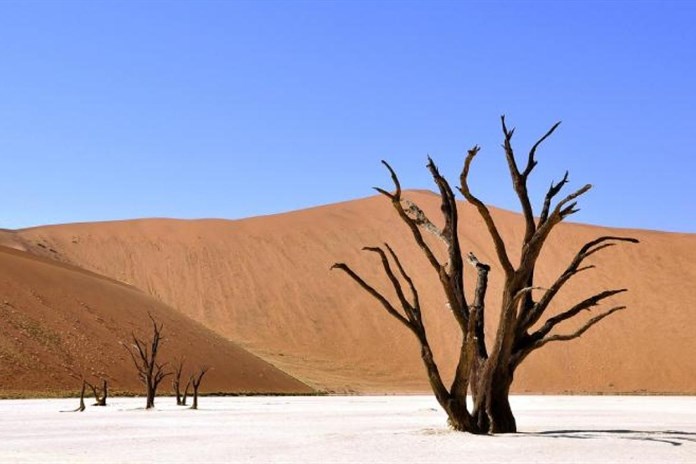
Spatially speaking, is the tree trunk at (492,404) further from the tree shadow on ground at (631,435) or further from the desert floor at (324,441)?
the desert floor at (324,441)

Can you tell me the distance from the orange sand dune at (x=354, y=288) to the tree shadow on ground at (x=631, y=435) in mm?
35849

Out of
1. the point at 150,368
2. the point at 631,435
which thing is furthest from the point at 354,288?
the point at 631,435

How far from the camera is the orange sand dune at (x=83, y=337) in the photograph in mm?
40625

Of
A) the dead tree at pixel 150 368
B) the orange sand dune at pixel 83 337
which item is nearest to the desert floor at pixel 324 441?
the dead tree at pixel 150 368

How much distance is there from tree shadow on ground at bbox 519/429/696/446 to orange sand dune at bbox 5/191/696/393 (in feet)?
118

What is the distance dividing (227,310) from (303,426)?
50440 millimetres

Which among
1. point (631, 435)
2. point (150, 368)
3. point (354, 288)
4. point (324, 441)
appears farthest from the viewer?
point (354, 288)

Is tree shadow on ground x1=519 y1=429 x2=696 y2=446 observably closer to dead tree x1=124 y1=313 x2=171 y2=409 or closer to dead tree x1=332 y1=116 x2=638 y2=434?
dead tree x1=332 y1=116 x2=638 y2=434

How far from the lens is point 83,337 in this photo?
44.6 meters

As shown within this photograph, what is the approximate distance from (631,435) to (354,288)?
195ft

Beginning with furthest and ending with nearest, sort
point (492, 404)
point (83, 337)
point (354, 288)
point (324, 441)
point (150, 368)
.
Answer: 1. point (354, 288)
2. point (83, 337)
3. point (150, 368)
4. point (492, 404)
5. point (324, 441)

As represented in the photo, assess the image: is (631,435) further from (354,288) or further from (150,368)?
(354,288)

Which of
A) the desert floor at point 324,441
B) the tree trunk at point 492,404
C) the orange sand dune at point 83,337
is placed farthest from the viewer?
the orange sand dune at point 83,337

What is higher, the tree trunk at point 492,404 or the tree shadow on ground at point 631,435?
the tree trunk at point 492,404
